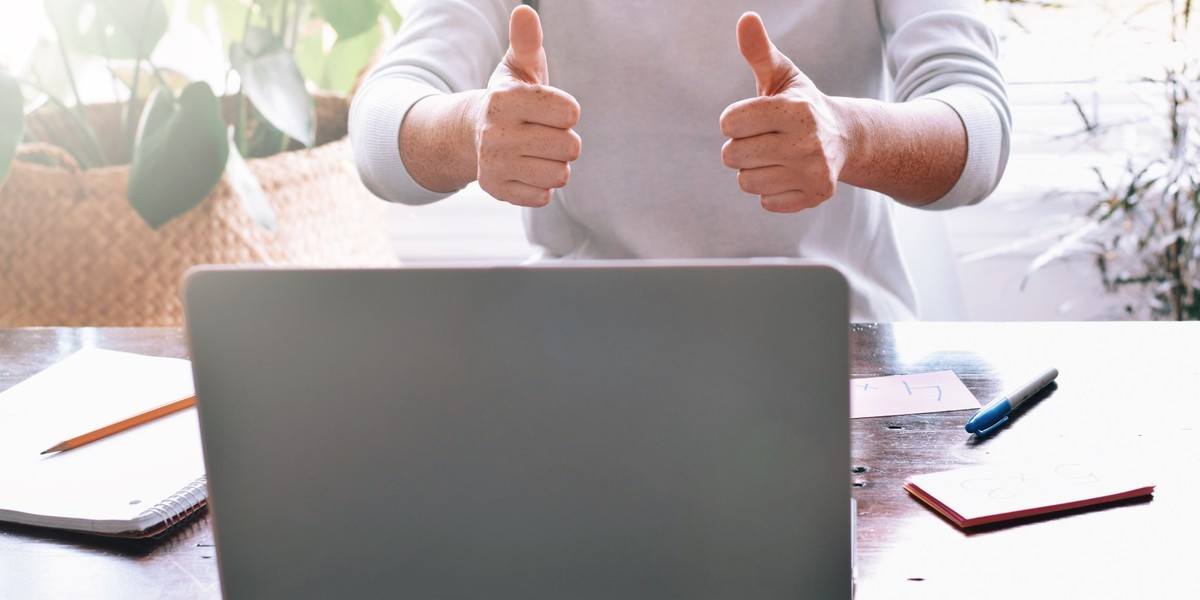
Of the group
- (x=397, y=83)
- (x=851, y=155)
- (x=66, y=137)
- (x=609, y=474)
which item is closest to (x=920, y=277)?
(x=851, y=155)

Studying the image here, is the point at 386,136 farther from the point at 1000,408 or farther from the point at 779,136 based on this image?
the point at 1000,408

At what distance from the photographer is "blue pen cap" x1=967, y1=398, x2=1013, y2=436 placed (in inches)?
27.9

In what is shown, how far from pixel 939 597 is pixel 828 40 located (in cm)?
80

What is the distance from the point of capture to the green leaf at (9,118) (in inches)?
59.6

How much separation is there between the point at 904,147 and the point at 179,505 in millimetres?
698

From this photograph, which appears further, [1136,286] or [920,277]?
[1136,286]

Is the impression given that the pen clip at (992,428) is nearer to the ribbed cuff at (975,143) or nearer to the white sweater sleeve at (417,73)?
the ribbed cuff at (975,143)

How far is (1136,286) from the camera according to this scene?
2.05 m

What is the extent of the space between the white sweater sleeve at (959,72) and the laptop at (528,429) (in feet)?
2.35

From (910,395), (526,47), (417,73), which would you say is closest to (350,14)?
(417,73)

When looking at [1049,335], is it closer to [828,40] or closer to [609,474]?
[828,40]

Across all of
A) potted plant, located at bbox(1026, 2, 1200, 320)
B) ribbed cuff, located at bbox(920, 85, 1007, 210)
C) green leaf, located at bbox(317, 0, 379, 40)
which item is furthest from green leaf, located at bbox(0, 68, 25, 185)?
potted plant, located at bbox(1026, 2, 1200, 320)

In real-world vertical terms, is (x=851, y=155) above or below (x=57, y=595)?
above

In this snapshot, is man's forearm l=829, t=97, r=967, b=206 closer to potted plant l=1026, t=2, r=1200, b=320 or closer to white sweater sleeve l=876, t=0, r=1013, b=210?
white sweater sleeve l=876, t=0, r=1013, b=210
